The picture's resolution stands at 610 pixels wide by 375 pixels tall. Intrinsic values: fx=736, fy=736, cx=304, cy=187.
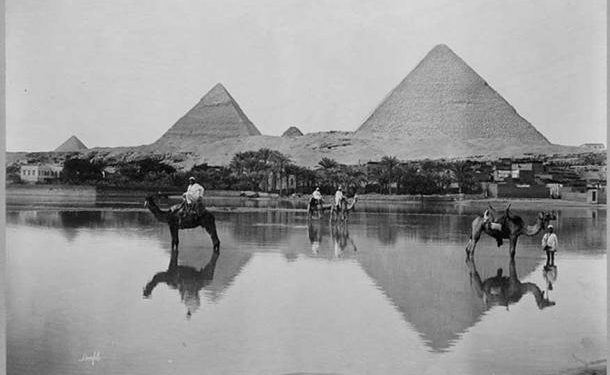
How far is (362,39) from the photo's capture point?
433 cm

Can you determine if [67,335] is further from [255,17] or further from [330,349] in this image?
[255,17]

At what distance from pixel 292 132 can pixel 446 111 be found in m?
0.93

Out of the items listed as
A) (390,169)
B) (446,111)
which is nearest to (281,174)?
(390,169)

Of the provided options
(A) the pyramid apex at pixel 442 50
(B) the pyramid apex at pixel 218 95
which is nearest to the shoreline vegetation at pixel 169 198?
(B) the pyramid apex at pixel 218 95

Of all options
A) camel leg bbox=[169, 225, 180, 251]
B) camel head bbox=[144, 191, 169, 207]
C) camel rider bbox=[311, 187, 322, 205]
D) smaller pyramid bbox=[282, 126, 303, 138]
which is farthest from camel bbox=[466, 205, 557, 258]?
camel head bbox=[144, 191, 169, 207]

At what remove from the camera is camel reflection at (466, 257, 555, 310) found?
4.16 metres

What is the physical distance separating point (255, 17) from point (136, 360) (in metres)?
2.09

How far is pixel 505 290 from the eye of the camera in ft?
13.7

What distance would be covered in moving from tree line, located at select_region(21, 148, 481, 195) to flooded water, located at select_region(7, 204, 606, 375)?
16 cm

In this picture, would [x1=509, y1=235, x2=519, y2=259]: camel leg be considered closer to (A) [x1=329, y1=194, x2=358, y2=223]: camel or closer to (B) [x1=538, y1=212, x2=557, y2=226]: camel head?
(B) [x1=538, y1=212, x2=557, y2=226]: camel head

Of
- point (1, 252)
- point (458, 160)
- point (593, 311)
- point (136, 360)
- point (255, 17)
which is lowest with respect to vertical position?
point (136, 360)

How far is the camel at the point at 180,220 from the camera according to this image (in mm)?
4379

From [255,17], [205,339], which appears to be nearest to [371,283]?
[205,339]
